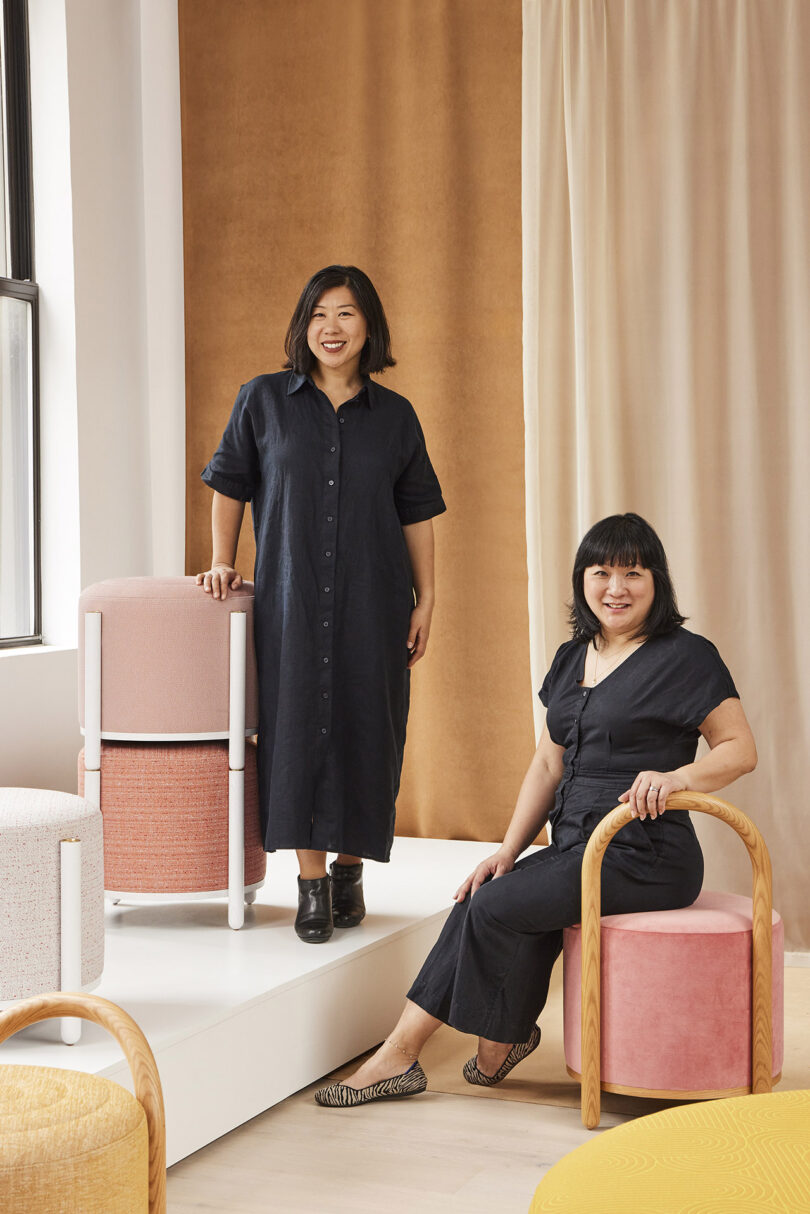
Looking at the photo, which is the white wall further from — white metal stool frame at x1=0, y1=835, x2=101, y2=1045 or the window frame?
white metal stool frame at x1=0, y1=835, x2=101, y2=1045

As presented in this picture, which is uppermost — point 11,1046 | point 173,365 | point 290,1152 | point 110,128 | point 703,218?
point 110,128

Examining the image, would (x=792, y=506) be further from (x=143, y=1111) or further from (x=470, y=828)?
(x=143, y=1111)

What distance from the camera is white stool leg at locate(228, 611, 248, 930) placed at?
2.54 metres

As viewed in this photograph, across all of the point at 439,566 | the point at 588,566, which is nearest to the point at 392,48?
the point at 439,566

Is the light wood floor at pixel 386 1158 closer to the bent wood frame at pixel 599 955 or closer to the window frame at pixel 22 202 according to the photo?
the bent wood frame at pixel 599 955

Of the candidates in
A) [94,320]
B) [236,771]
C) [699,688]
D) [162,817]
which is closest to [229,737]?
[236,771]

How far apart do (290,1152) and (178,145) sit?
9.54 ft

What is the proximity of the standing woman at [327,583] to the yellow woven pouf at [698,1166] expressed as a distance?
1.26 metres

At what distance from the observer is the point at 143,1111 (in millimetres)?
1368

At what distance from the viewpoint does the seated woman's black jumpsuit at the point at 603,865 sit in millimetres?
2260

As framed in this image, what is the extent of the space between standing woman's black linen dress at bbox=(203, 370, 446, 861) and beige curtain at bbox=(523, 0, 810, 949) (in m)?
0.93

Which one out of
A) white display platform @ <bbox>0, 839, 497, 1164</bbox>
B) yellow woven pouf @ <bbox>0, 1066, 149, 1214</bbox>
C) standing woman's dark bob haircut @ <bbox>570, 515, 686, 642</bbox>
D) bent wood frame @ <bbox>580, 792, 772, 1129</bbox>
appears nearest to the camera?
yellow woven pouf @ <bbox>0, 1066, 149, 1214</bbox>

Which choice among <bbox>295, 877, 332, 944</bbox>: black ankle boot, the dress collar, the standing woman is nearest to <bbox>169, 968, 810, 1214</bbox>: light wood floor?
<bbox>295, 877, 332, 944</bbox>: black ankle boot

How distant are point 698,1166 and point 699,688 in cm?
118
